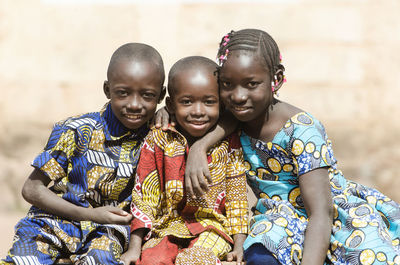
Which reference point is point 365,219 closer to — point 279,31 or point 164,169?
point 164,169

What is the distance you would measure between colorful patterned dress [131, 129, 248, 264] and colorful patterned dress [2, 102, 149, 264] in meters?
0.12

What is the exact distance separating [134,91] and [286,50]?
2.85 meters

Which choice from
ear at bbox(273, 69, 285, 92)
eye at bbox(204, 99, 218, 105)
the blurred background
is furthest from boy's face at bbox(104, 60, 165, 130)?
the blurred background

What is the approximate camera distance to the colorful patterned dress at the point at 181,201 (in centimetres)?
322

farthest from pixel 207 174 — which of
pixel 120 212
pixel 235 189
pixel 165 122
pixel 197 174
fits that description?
pixel 120 212

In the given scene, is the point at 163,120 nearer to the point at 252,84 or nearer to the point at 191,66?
the point at 191,66

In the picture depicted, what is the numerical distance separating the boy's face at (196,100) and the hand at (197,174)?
14 cm

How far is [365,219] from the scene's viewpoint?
3.15 m

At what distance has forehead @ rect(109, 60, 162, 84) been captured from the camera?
327 cm

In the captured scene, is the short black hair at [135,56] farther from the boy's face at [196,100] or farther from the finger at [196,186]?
the finger at [196,186]

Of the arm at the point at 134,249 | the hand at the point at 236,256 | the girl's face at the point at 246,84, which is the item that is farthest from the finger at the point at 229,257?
the girl's face at the point at 246,84

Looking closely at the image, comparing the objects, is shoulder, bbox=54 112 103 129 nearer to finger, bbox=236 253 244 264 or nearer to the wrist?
the wrist

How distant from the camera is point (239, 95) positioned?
10.4ft

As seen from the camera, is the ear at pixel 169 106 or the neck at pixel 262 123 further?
the ear at pixel 169 106
